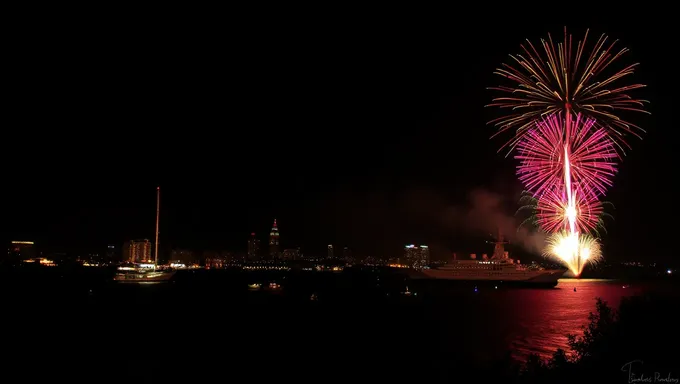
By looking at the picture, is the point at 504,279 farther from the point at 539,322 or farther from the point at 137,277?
the point at 137,277

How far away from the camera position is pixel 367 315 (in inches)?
1367

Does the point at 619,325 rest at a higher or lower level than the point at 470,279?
higher

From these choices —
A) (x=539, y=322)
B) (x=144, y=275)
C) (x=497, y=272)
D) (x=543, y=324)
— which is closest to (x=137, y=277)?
(x=144, y=275)

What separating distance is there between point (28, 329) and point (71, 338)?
4.35 metres

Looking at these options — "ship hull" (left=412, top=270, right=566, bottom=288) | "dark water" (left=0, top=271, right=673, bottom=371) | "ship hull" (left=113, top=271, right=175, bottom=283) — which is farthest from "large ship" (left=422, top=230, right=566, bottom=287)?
"ship hull" (left=113, top=271, right=175, bottom=283)

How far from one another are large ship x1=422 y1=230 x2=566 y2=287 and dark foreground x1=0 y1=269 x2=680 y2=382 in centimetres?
3490

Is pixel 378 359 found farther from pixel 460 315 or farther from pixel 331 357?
pixel 460 315

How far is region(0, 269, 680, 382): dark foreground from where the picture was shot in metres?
9.80

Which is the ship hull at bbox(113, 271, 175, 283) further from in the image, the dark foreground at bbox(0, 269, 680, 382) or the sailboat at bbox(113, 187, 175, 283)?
the dark foreground at bbox(0, 269, 680, 382)

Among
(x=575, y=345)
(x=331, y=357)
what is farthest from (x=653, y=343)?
(x=331, y=357)

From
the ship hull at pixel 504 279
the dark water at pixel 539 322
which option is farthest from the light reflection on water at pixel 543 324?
the ship hull at pixel 504 279

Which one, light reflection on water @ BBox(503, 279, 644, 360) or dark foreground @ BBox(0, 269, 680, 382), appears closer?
dark foreground @ BBox(0, 269, 680, 382)

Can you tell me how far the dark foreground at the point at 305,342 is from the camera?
980 centimetres

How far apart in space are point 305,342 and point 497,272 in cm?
6194
